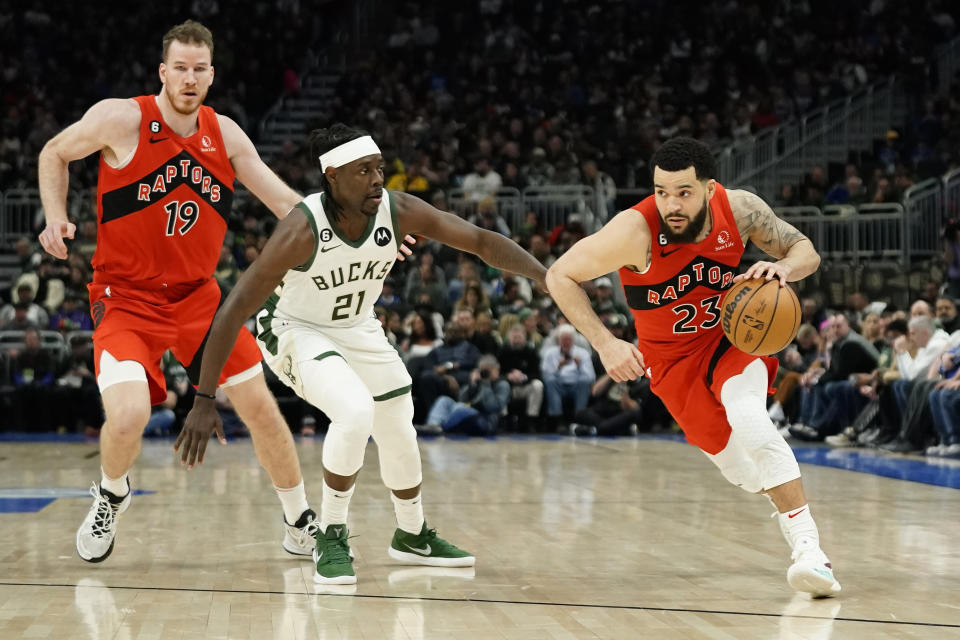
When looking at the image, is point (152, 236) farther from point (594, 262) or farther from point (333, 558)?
point (594, 262)

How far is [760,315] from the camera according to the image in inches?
194

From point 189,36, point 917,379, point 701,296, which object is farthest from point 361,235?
point 917,379

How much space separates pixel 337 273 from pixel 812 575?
7.36 feet

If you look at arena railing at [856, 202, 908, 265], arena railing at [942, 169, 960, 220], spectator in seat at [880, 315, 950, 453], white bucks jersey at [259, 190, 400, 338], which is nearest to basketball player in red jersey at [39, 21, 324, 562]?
white bucks jersey at [259, 190, 400, 338]

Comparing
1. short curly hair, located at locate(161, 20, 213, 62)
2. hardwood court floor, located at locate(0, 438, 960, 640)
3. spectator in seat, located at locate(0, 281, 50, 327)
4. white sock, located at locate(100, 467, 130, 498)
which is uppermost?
short curly hair, located at locate(161, 20, 213, 62)

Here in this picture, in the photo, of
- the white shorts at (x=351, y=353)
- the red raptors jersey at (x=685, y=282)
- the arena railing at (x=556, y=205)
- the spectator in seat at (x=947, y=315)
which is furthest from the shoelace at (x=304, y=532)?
the arena railing at (x=556, y=205)

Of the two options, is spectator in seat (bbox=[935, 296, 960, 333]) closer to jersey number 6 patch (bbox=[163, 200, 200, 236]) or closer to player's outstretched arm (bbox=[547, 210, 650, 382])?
player's outstretched arm (bbox=[547, 210, 650, 382])

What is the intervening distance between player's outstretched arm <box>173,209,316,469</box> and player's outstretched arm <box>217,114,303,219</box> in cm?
55

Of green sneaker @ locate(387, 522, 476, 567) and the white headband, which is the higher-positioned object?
the white headband

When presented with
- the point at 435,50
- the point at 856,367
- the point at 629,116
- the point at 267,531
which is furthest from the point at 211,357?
the point at 435,50

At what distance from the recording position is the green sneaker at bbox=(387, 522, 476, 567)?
5.67 meters

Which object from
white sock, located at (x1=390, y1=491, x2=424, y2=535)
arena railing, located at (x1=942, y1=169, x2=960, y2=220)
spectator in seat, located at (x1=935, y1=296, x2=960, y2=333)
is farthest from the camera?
arena railing, located at (x1=942, y1=169, x2=960, y2=220)

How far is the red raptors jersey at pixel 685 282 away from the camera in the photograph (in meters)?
5.31

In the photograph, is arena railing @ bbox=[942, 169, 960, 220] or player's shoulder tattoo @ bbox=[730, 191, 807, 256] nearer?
player's shoulder tattoo @ bbox=[730, 191, 807, 256]
